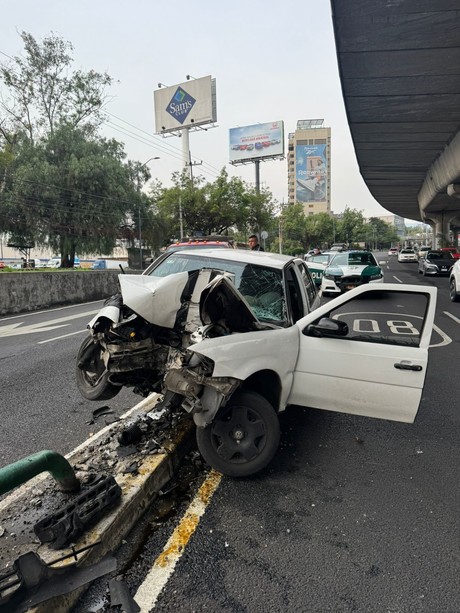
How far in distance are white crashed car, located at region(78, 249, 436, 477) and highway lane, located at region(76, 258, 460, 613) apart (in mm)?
Answer: 431

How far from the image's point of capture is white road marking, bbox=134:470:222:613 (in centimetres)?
207

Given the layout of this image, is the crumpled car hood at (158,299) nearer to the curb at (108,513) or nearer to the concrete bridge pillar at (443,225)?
the curb at (108,513)

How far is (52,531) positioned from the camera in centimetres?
227

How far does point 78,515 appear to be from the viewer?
2350mm

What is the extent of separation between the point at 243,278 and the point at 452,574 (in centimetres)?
286

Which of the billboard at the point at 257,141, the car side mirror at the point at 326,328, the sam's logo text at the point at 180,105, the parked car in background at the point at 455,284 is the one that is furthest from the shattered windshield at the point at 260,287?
the billboard at the point at 257,141

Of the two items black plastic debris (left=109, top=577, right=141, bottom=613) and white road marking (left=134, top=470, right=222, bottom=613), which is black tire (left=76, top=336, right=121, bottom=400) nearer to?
white road marking (left=134, top=470, right=222, bottom=613)

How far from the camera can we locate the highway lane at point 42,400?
387 cm

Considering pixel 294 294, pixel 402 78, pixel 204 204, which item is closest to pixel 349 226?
pixel 204 204

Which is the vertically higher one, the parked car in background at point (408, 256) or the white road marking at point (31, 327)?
the parked car in background at point (408, 256)

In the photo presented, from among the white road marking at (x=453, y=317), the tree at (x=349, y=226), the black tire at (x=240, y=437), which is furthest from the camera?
the tree at (x=349, y=226)

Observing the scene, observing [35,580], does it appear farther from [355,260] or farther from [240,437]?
[355,260]

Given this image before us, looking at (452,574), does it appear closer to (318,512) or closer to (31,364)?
(318,512)

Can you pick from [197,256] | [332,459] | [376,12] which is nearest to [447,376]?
[332,459]
